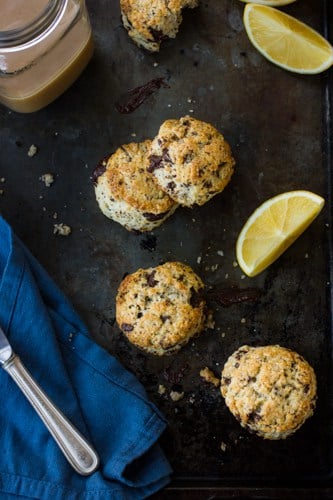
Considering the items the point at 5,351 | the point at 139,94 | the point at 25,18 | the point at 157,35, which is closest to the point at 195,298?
the point at 5,351

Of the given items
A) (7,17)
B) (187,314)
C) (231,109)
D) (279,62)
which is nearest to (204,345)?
(187,314)

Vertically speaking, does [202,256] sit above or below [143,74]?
below

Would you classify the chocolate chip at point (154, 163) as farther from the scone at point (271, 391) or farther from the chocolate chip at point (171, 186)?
the scone at point (271, 391)

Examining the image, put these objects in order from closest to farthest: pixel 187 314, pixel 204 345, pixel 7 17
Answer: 1. pixel 7 17
2. pixel 187 314
3. pixel 204 345

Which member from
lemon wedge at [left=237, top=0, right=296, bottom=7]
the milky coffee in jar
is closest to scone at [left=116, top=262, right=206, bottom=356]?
the milky coffee in jar

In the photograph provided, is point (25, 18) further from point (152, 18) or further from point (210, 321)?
point (210, 321)

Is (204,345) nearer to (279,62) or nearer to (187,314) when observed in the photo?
(187,314)

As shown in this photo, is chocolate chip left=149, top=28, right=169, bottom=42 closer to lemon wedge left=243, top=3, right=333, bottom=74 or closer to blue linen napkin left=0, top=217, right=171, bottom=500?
lemon wedge left=243, top=3, right=333, bottom=74

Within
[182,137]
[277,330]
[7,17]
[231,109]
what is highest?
[7,17]
